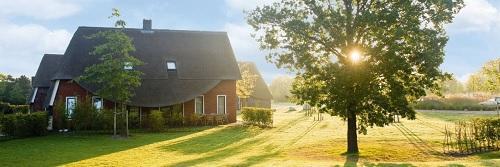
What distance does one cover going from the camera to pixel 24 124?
2927 cm

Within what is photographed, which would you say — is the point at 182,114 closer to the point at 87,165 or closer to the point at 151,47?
the point at 151,47

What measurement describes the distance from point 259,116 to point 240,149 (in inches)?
480

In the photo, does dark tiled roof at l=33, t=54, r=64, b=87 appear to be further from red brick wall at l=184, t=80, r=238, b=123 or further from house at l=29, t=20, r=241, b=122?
red brick wall at l=184, t=80, r=238, b=123

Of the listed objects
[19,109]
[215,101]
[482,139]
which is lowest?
[482,139]

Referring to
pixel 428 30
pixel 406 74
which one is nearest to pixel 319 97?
pixel 406 74

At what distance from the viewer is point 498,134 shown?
902 inches

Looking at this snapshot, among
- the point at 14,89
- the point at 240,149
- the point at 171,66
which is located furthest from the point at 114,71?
the point at 14,89

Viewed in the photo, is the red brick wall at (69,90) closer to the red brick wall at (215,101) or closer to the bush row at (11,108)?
the red brick wall at (215,101)

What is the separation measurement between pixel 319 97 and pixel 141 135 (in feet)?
46.8

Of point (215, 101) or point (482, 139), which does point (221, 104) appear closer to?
point (215, 101)

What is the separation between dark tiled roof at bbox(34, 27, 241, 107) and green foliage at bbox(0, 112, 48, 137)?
4.41 meters

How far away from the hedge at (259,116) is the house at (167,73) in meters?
2.28

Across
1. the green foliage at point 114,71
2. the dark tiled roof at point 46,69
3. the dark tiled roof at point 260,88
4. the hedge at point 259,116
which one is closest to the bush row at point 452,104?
the dark tiled roof at point 260,88

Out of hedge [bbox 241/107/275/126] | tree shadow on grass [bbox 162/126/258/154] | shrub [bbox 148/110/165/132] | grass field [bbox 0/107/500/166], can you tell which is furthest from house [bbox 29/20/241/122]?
tree shadow on grass [bbox 162/126/258/154]
